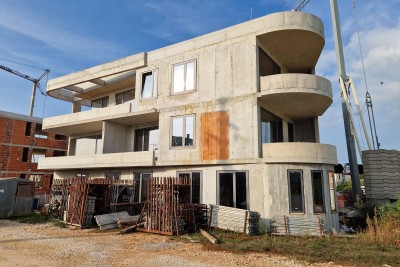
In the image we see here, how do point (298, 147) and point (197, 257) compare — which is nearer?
point (197, 257)

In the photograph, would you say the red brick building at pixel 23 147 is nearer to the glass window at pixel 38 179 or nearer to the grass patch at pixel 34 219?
the glass window at pixel 38 179

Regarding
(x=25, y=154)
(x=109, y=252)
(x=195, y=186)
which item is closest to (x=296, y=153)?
(x=195, y=186)

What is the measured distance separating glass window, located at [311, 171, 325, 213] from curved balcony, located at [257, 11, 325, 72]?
7.60m

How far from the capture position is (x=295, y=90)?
49.8 feet

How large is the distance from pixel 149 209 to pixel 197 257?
5335mm

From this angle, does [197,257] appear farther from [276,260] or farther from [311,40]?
[311,40]

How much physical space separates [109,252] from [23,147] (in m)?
33.6

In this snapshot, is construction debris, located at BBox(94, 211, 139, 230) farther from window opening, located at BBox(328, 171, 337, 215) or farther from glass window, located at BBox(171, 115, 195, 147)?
A: window opening, located at BBox(328, 171, 337, 215)

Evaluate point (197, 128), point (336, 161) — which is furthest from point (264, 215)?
point (197, 128)

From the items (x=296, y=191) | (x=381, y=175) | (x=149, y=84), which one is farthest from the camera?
(x=149, y=84)

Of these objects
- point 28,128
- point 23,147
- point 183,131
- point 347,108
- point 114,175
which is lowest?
point 114,175

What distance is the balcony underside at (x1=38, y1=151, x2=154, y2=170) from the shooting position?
1881 centimetres

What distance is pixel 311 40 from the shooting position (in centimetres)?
1659

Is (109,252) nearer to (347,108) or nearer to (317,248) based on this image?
(317,248)
